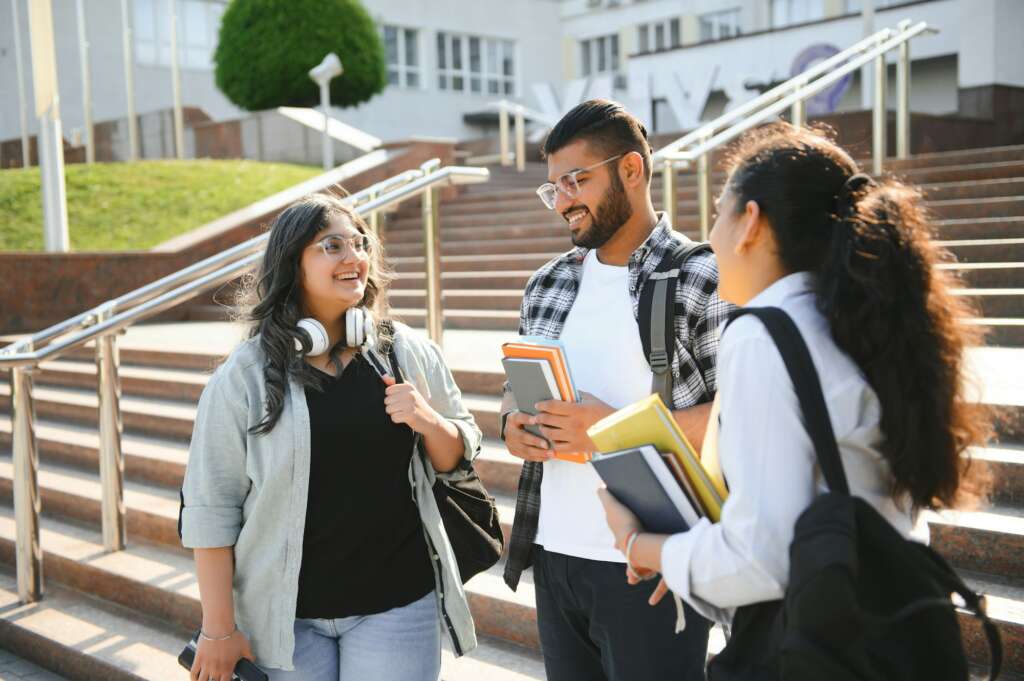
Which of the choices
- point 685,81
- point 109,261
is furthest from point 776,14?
point 109,261

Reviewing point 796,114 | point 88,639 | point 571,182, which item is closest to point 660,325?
point 571,182

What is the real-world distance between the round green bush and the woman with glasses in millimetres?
19982

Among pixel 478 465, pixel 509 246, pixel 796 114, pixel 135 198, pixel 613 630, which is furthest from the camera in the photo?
pixel 135 198

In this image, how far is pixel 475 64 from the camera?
35.3m

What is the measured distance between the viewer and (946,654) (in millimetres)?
1469

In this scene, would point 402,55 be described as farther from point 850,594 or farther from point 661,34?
point 850,594

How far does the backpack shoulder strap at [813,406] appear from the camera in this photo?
1460mm

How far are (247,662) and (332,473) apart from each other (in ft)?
1.63

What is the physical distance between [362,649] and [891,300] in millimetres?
1585

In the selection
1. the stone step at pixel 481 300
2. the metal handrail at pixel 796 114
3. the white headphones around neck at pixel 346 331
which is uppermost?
the metal handrail at pixel 796 114

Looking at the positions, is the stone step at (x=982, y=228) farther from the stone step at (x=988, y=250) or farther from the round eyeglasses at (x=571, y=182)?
the round eyeglasses at (x=571, y=182)

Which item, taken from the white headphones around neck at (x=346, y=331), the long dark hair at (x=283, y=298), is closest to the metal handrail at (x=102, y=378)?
the long dark hair at (x=283, y=298)

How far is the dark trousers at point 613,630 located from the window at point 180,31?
95.0 feet

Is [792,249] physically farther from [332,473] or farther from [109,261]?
[109,261]
